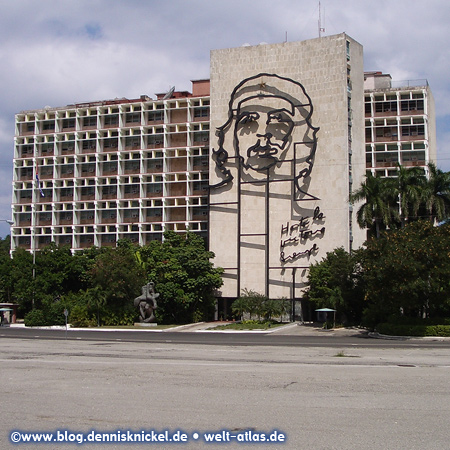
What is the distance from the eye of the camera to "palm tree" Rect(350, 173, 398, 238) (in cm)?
5856

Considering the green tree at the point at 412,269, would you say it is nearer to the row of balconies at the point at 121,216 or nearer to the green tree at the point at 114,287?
the green tree at the point at 114,287

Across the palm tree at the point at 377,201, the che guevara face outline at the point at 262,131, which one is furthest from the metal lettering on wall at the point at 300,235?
the che guevara face outline at the point at 262,131

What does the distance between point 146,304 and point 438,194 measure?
3212 centimetres

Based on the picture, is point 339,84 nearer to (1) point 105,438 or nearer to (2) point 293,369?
(2) point 293,369

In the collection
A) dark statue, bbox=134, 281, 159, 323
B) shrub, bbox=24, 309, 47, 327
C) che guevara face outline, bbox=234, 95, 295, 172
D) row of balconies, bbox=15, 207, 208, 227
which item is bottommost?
shrub, bbox=24, 309, 47, 327

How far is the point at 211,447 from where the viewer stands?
9.61 m

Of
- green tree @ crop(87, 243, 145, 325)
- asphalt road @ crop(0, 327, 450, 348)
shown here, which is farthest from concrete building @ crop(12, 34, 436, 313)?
asphalt road @ crop(0, 327, 450, 348)

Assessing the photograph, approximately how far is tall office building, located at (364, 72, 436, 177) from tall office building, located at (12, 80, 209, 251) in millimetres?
26037

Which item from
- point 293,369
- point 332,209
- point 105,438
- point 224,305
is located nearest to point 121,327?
point 224,305

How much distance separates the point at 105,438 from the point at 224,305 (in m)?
62.3

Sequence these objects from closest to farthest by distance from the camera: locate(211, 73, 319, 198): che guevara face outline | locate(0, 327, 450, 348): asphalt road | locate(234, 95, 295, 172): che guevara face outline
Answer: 1. locate(0, 327, 450, 348): asphalt road
2. locate(211, 73, 319, 198): che guevara face outline
3. locate(234, 95, 295, 172): che guevara face outline

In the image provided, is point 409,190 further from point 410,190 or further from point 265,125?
point 265,125

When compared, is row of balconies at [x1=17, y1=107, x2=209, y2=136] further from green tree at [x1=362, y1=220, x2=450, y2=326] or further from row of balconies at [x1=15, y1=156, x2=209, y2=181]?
green tree at [x1=362, y1=220, x2=450, y2=326]

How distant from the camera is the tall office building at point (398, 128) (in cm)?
8644
